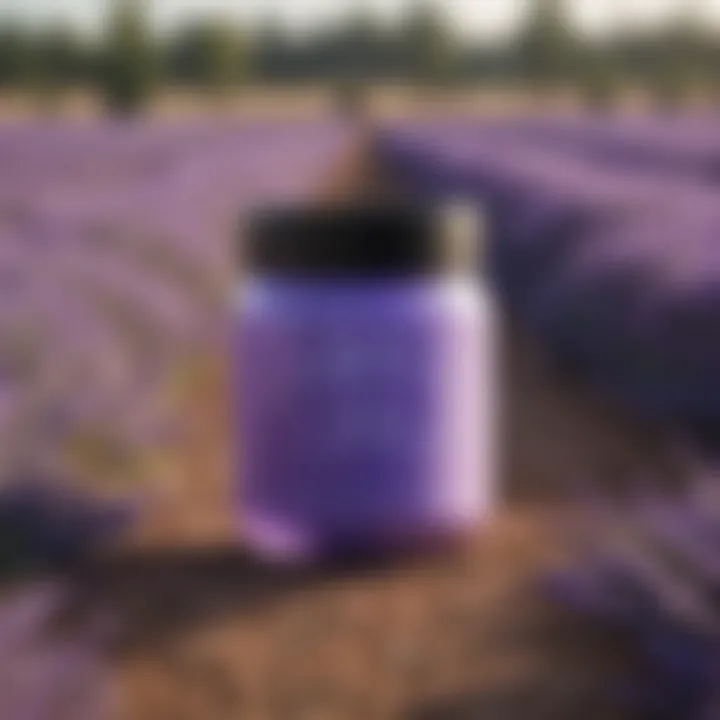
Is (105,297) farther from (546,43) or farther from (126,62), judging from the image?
(546,43)

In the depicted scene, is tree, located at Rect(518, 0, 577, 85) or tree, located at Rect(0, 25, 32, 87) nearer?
tree, located at Rect(0, 25, 32, 87)

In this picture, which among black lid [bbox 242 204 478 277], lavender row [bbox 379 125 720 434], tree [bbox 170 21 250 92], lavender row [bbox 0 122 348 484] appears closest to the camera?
black lid [bbox 242 204 478 277]

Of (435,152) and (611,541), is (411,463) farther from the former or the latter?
(435,152)

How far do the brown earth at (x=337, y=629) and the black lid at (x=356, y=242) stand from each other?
0.13m

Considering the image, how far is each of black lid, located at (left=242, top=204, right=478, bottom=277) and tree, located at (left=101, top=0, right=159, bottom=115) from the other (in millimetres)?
12823

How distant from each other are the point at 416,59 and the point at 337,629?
16.5 meters

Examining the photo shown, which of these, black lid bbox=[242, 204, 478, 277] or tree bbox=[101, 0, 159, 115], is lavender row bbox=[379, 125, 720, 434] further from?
tree bbox=[101, 0, 159, 115]

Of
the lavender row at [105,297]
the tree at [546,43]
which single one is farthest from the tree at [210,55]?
the lavender row at [105,297]

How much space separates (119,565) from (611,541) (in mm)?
215

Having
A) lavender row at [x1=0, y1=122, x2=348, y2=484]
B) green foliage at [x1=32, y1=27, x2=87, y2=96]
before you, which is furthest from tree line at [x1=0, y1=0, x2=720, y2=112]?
lavender row at [x1=0, y1=122, x2=348, y2=484]

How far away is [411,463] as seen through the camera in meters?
0.68

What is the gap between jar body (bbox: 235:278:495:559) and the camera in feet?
2.20

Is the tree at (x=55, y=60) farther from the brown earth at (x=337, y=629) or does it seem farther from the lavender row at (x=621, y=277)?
the brown earth at (x=337, y=629)

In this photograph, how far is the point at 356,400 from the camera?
26.5 inches
